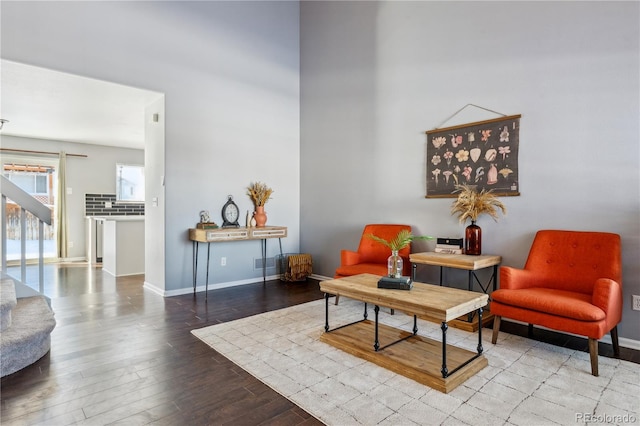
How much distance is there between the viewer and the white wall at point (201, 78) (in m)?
3.71

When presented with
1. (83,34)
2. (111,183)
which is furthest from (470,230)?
(111,183)

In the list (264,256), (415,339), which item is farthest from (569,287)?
(264,256)

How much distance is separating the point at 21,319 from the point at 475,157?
4.23 meters

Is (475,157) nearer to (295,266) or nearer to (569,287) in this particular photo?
(569,287)

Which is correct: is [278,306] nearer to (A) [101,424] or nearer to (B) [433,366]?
(B) [433,366]

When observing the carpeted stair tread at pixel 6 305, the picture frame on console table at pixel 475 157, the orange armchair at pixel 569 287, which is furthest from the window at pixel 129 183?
the orange armchair at pixel 569 287

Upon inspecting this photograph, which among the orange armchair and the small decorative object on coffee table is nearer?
the orange armchair

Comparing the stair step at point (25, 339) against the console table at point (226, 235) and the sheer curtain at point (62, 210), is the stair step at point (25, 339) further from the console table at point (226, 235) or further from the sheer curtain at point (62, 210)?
the sheer curtain at point (62, 210)

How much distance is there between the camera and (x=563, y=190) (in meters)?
3.13

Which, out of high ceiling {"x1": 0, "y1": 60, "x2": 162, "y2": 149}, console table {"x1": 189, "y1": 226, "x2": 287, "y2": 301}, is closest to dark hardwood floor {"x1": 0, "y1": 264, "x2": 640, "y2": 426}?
console table {"x1": 189, "y1": 226, "x2": 287, "y2": 301}

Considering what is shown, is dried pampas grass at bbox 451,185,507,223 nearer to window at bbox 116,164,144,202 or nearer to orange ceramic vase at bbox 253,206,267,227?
orange ceramic vase at bbox 253,206,267,227

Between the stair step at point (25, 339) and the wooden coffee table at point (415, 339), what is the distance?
203 centimetres

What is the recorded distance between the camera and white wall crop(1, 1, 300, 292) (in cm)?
371

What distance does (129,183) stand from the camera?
8258 millimetres
